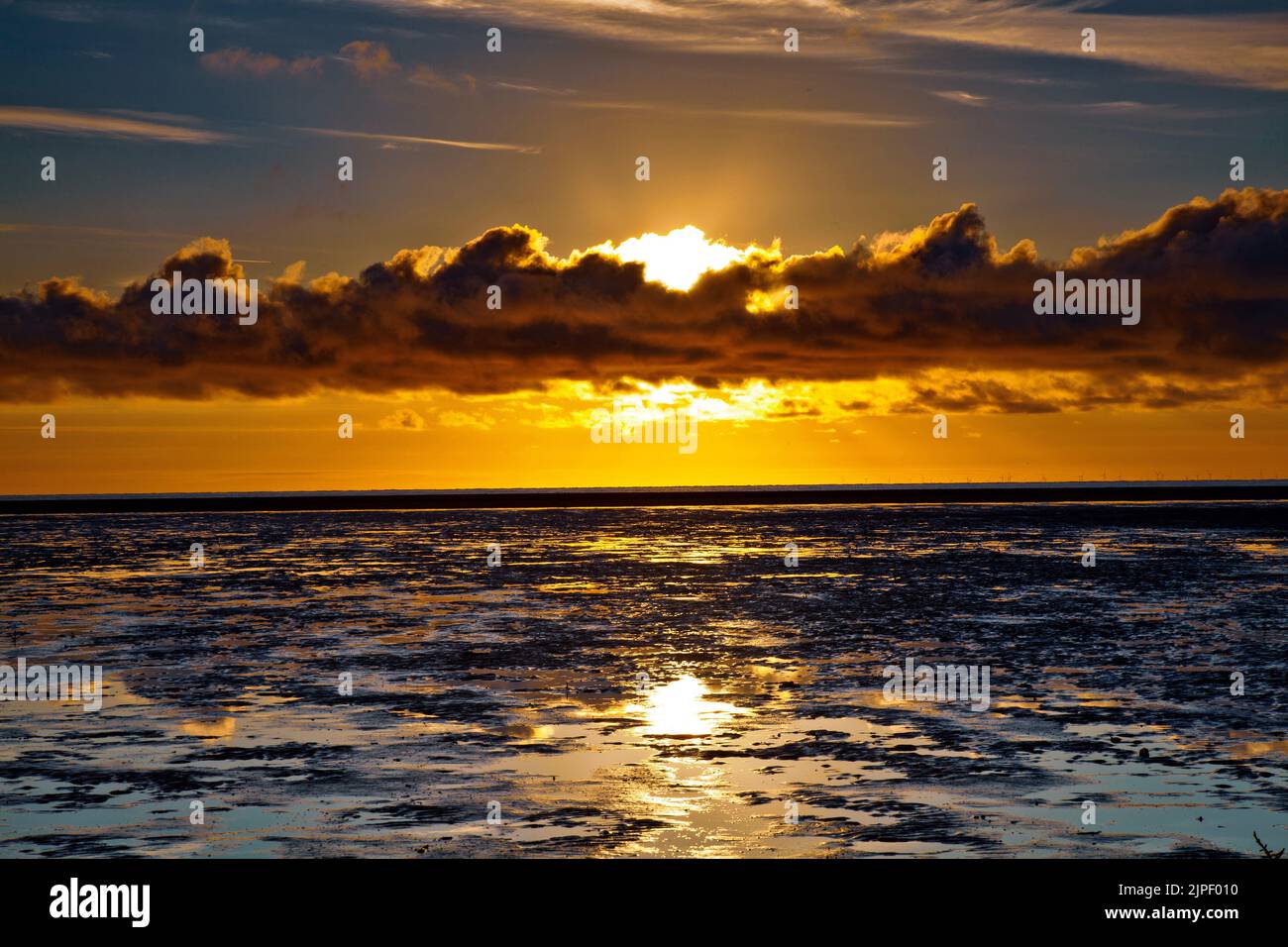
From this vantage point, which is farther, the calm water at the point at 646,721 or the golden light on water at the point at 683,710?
the golden light on water at the point at 683,710

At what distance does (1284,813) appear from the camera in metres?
12.7

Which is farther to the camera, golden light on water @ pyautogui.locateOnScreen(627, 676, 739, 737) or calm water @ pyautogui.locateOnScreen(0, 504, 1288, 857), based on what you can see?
golden light on water @ pyautogui.locateOnScreen(627, 676, 739, 737)

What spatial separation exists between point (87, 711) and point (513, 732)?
19.9 feet

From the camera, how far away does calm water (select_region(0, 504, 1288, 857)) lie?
12266mm

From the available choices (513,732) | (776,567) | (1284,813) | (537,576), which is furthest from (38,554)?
(1284,813)

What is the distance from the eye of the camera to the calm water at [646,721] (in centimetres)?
1227

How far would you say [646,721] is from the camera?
58.4 ft

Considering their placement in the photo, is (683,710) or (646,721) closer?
(646,721)

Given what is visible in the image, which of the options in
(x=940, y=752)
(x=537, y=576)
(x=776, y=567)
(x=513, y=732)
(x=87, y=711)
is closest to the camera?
(x=940, y=752)

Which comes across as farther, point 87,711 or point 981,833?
point 87,711
